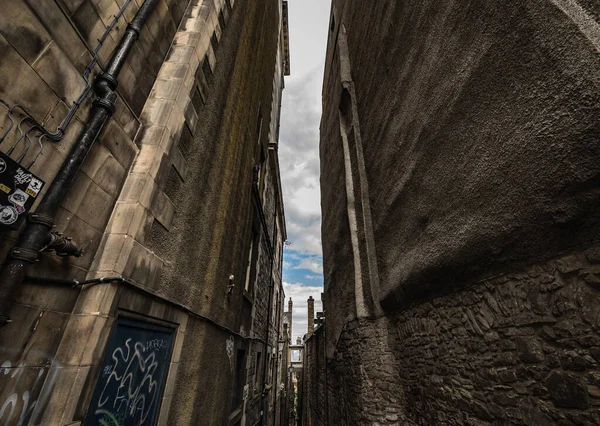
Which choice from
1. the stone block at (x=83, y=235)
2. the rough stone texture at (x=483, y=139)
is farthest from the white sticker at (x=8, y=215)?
the rough stone texture at (x=483, y=139)

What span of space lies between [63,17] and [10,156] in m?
1.34

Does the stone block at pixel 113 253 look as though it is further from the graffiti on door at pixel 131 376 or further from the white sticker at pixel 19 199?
Result: the white sticker at pixel 19 199

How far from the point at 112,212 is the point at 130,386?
1.77 metres

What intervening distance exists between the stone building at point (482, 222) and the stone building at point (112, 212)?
11.1ft

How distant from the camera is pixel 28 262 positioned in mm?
1784

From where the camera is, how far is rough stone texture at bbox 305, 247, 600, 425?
201 cm

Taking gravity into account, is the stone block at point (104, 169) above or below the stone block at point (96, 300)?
above

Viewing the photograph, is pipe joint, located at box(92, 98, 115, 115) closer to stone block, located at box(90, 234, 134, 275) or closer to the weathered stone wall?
stone block, located at box(90, 234, 134, 275)

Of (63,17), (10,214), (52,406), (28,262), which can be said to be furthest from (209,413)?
(63,17)

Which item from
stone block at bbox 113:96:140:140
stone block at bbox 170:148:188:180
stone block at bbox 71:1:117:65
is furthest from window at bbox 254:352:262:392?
stone block at bbox 71:1:117:65

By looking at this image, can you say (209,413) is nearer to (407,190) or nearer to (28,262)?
(28,262)

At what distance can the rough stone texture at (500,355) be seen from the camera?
201cm

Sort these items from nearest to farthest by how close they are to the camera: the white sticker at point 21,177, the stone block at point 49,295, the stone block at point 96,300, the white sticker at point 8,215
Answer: the white sticker at point 8,215 < the white sticker at point 21,177 < the stone block at point 49,295 < the stone block at point 96,300

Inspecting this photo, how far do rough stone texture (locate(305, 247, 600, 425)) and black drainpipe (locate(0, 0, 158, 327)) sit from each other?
3.94 m
